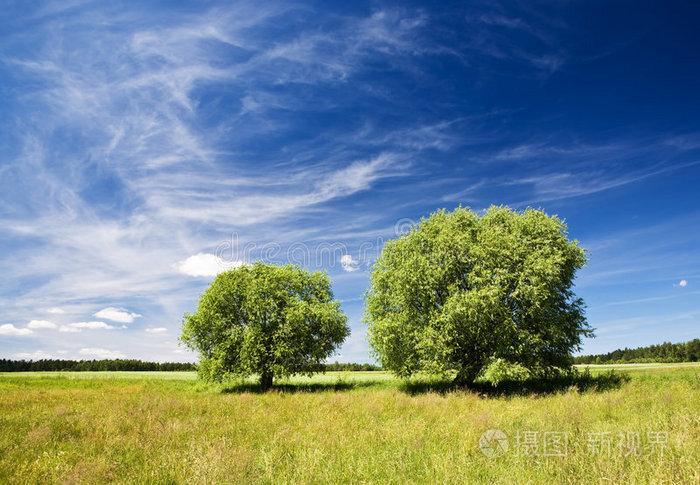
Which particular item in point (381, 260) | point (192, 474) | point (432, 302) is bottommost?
point (192, 474)

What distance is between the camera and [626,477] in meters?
6.15

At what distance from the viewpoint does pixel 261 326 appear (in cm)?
2988

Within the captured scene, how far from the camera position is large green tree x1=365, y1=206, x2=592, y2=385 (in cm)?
2081

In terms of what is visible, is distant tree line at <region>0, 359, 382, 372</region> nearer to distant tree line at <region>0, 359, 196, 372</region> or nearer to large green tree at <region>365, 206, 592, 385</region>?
distant tree line at <region>0, 359, 196, 372</region>

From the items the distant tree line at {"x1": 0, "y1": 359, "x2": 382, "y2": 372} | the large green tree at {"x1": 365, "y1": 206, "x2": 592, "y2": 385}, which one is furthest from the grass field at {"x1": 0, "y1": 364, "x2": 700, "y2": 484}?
the distant tree line at {"x1": 0, "y1": 359, "x2": 382, "y2": 372}

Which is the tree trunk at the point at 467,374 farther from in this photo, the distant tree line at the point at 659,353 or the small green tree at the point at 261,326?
the distant tree line at the point at 659,353

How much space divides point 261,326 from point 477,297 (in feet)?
60.2

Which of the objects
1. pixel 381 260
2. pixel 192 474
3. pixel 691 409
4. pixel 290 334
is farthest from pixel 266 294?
pixel 691 409

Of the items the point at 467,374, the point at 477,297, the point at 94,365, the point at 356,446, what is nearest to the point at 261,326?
the point at 467,374

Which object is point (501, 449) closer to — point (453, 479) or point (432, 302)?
point (453, 479)

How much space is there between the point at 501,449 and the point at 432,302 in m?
15.6

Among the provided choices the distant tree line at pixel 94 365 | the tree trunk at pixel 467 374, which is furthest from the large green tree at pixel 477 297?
the distant tree line at pixel 94 365

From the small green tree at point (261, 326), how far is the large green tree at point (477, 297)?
7496 mm

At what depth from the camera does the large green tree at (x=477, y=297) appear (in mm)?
20812
